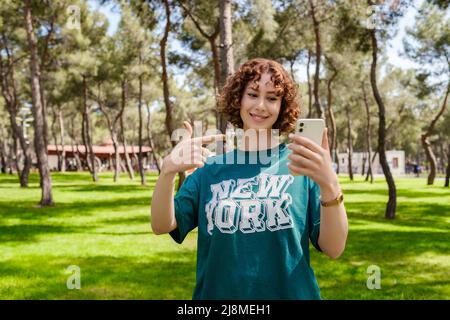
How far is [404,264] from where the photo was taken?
9.80 metres

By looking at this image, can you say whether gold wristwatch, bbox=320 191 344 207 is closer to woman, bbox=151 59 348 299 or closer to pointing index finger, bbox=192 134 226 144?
woman, bbox=151 59 348 299

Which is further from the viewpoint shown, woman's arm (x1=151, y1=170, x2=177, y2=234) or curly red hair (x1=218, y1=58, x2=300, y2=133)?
curly red hair (x1=218, y1=58, x2=300, y2=133)

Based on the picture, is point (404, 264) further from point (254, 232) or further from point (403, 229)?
point (254, 232)

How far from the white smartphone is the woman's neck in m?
0.49

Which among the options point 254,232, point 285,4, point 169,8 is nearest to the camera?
point 254,232

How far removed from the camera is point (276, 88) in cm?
249

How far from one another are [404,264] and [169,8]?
1492cm

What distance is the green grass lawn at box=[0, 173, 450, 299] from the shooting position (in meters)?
7.71

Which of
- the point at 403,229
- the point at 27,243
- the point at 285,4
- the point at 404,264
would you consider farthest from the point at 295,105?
the point at 285,4

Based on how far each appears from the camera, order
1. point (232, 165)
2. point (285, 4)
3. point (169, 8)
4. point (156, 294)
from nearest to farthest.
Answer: point (232, 165), point (156, 294), point (169, 8), point (285, 4)

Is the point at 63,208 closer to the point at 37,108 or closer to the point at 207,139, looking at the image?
the point at 37,108

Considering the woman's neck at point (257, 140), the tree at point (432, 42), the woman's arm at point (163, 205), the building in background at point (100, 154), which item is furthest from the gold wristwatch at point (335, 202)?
the building in background at point (100, 154)

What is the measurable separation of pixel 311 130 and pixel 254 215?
0.55m

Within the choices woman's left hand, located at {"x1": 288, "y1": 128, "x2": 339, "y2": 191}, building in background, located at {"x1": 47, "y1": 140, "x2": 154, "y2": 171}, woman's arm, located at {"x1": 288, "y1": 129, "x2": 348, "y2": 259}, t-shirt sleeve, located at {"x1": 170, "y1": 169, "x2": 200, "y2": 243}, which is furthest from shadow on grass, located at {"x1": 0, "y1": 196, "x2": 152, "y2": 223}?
building in background, located at {"x1": 47, "y1": 140, "x2": 154, "y2": 171}
